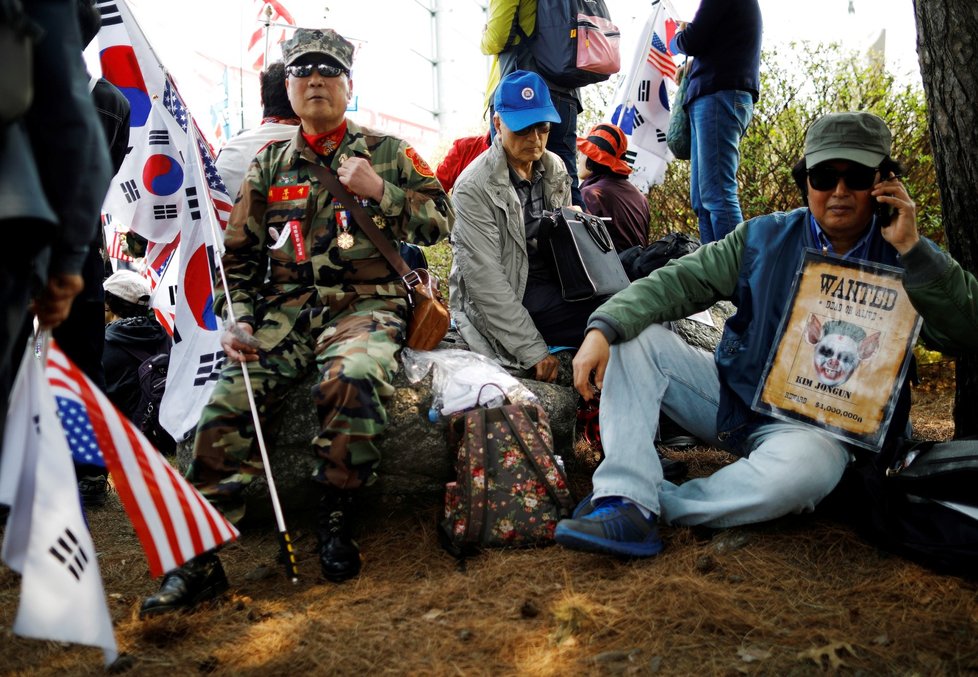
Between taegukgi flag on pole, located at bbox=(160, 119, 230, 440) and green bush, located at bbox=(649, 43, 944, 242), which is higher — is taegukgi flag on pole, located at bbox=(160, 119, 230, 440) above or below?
below

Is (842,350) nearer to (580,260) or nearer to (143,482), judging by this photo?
(580,260)

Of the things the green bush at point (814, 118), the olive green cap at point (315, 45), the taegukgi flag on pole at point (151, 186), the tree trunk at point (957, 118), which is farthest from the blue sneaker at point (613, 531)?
the green bush at point (814, 118)

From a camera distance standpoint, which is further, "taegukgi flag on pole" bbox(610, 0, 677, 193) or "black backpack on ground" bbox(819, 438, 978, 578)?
"taegukgi flag on pole" bbox(610, 0, 677, 193)

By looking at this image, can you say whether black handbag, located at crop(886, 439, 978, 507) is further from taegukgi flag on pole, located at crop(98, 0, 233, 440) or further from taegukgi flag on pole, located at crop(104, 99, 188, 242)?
taegukgi flag on pole, located at crop(104, 99, 188, 242)

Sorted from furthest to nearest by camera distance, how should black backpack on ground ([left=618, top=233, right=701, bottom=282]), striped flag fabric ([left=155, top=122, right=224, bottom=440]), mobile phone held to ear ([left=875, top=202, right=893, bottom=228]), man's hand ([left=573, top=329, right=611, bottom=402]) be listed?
black backpack on ground ([left=618, top=233, right=701, bottom=282]) → striped flag fabric ([left=155, top=122, right=224, bottom=440]) → man's hand ([left=573, top=329, right=611, bottom=402]) → mobile phone held to ear ([left=875, top=202, right=893, bottom=228])

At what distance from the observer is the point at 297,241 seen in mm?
3666

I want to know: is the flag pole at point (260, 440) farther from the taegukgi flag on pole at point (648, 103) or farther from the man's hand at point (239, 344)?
the taegukgi flag on pole at point (648, 103)

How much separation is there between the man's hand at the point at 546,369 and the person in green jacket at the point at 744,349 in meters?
0.91

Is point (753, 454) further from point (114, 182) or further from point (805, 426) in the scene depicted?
point (114, 182)

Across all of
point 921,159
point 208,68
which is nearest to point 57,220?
point 921,159

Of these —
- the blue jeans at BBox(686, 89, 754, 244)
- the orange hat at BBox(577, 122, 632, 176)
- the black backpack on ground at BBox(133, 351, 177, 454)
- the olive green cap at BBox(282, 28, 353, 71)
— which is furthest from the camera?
the orange hat at BBox(577, 122, 632, 176)

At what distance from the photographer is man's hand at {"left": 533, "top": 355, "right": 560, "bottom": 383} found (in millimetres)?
4113

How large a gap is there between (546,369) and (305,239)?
4.45ft

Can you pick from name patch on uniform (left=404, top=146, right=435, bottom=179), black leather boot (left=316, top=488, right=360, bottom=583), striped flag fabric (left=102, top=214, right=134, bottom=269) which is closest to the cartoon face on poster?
black leather boot (left=316, top=488, right=360, bottom=583)
